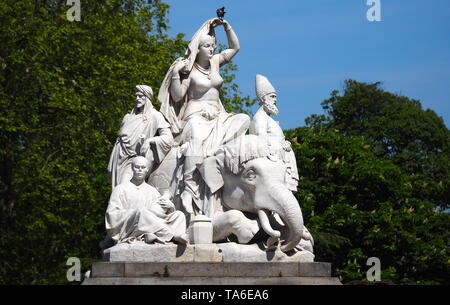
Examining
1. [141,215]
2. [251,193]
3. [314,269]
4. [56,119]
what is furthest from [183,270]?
[56,119]

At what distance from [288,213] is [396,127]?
25949 mm

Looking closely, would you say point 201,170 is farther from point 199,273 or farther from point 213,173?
point 199,273

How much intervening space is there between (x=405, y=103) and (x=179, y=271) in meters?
29.3

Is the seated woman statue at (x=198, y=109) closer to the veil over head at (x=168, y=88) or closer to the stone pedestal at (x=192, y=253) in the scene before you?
the veil over head at (x=168, y=88)

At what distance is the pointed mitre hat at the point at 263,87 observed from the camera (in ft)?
55.6

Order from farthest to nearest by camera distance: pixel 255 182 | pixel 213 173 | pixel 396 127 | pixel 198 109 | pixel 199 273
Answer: pixel 396 127, pixel 198 109, pixel 213 173, pixel 255 182, pixel 199 273

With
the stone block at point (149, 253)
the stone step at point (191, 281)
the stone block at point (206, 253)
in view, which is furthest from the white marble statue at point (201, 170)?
the stone step at point (191, 281)

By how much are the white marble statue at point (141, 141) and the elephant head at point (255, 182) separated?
0.85 metres

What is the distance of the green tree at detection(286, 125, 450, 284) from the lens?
29.0 metres

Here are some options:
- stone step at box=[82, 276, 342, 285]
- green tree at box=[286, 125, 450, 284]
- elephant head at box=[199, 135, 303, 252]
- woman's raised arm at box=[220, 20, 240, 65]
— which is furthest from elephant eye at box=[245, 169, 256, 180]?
green tree at box=[286, 125, 450, 284]

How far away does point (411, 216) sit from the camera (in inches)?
1198

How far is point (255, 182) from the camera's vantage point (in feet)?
52.1
